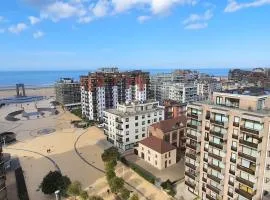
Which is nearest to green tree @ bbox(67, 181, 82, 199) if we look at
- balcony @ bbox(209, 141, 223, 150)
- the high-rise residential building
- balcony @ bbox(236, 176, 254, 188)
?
balcony @ bbox(209, 141, 223, 150)

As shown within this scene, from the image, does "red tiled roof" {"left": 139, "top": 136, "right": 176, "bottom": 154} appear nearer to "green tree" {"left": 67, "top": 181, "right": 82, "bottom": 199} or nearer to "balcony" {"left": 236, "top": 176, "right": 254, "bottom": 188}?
"green tree" {"left": 67, "top": 181, "right": 82, "bottom": 199}

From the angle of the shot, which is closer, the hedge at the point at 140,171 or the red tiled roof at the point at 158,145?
the hedge at the point at 140,171

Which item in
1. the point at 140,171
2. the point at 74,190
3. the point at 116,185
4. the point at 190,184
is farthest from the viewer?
the point at 140,171

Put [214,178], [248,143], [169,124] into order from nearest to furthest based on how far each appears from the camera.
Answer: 1. [248,143]
2. [214,178]
3. [169,124]

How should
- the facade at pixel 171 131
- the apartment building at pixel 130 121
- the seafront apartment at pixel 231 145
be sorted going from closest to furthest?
the seafront apartment at pixel 231 145, the facade at pixel 171 131, the apartment building at pixel 130 121

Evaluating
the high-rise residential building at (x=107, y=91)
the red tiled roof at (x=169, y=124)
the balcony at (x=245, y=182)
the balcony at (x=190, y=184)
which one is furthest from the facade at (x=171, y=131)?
the high-rise residential building at (x=107, y=91)

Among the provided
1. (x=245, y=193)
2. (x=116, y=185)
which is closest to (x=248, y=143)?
(x=245, y=193)

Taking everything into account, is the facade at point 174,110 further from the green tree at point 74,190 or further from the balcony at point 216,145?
the green tree at point 74,190

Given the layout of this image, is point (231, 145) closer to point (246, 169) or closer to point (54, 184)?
point (246, 169)
